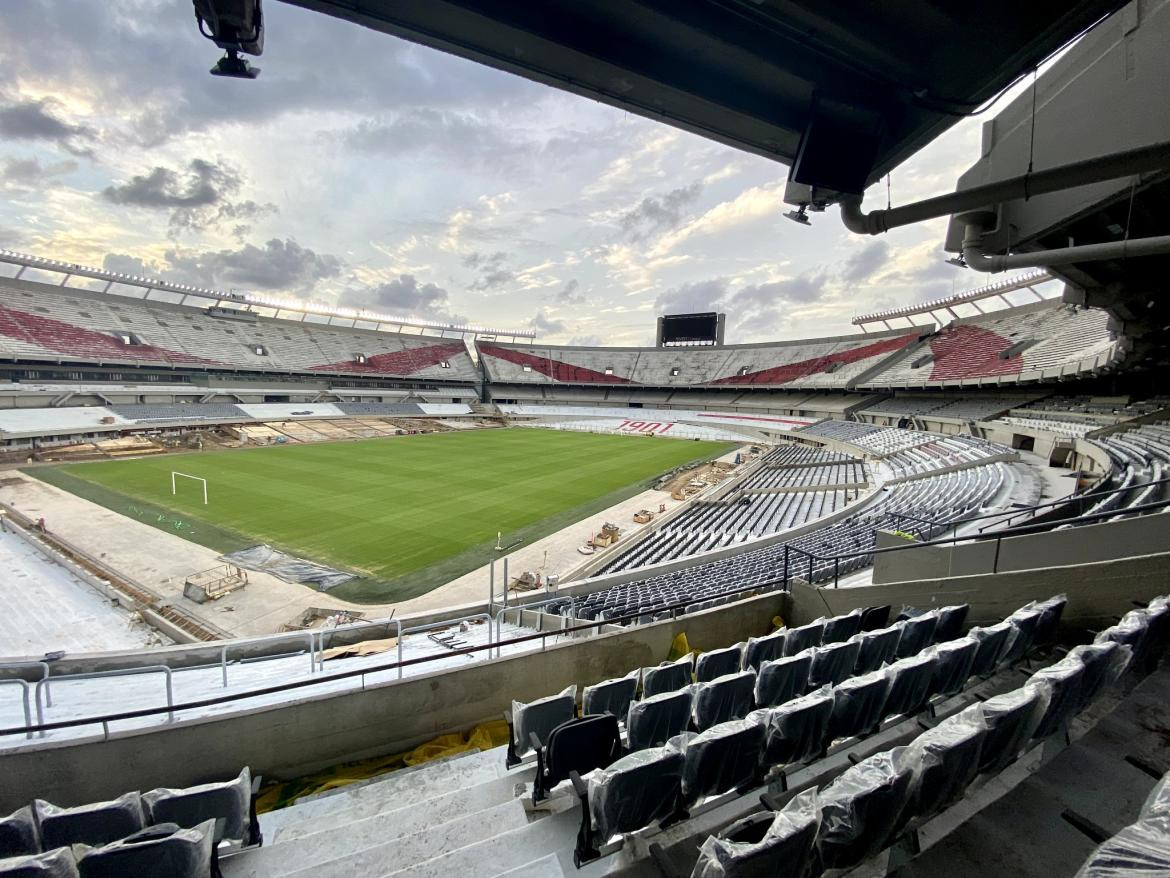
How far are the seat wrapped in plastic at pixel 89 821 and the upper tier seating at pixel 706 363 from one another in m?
51.7

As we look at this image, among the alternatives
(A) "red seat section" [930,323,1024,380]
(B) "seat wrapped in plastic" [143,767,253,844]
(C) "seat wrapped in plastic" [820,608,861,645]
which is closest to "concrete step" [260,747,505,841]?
(B) "seat wrapped in plastic" [143,767,253,844]

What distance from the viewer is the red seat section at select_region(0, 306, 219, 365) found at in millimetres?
36125

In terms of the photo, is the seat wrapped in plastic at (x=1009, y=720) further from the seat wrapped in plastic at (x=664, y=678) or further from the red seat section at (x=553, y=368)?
the red seat section at (x=553, y=368)

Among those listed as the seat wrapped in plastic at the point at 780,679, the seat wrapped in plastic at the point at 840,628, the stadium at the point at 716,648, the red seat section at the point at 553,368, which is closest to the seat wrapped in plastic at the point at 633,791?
the stadium at the point at 716,648

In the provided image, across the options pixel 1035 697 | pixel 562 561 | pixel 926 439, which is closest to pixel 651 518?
pixel 562 561

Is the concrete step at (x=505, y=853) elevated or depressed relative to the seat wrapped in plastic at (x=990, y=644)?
depressed

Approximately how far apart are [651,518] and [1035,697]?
53.0 feet

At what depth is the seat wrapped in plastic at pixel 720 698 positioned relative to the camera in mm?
3951

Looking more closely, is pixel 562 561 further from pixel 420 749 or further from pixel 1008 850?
pixel 1008 850

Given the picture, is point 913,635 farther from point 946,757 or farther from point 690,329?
point 690,329

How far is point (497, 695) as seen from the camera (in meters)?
5.29

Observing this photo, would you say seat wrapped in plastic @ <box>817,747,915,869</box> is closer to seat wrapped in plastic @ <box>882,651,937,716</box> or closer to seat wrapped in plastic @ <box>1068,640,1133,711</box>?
seat wrapped in plastic @ <box>882,651,937,716</box>

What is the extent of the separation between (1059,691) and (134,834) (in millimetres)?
5265

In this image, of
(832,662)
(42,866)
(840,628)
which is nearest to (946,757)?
(832,662)
